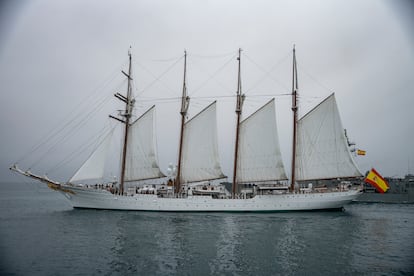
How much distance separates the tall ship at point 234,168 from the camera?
3753 cm

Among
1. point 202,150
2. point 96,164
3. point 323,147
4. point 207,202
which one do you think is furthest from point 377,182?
point 96,164

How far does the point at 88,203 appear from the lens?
38.8m

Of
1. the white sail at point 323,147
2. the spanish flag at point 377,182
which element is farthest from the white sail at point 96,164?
the spanish flag at point 377,182

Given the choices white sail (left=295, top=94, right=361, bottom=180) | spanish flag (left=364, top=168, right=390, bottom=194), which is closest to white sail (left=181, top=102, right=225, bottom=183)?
white sail (left=295, top=94, right=361, bottom=180)

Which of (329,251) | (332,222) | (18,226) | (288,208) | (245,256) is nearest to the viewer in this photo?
(245,256)

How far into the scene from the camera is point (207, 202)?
3703cm

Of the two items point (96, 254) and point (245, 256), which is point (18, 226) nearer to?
point (96, 254)

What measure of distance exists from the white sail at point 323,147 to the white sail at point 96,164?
95.1 ft

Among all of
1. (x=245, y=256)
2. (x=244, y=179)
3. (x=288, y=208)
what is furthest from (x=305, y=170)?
(x=245, y=256)

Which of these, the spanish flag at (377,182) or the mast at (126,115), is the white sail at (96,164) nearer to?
the mast at (126,115)

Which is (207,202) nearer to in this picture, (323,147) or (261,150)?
(261,150)

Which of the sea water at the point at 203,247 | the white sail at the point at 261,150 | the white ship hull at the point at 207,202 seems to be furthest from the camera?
the white sail at the point at 261,150

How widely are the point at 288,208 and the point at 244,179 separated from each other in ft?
24.5

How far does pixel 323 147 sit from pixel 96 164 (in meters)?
33.3
